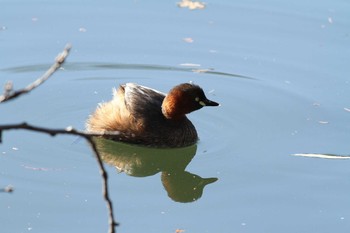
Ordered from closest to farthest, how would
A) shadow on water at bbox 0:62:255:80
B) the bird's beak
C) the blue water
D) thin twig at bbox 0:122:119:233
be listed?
thin twig at bbox 0:122:119:233 < the blue water < the bird's beak < shadow on water at bbox 0:62:255:80

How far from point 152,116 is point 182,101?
29cm

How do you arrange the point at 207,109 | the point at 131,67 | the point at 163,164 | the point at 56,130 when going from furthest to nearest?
1. the point at 131,67
2. the point at 207,109
3. the point at 163,164
4. the point at 56,130

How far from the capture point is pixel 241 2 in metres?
9.34

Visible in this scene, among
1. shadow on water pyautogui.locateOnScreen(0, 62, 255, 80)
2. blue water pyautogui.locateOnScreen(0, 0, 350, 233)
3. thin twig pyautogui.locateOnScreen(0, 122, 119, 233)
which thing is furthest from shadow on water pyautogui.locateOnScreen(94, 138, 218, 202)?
thin twig pyautogui.locateOnScreen(0, 122, 119, 233)

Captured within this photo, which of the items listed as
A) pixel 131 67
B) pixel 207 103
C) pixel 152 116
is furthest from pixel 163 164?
pixel 131 67

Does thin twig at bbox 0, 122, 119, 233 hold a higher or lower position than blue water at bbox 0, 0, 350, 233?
higher

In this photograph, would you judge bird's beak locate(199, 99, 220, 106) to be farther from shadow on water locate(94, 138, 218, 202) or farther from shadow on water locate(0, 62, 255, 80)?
shadow on water locate(0, 62, 255, 80)

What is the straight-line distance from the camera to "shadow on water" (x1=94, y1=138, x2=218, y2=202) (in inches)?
228

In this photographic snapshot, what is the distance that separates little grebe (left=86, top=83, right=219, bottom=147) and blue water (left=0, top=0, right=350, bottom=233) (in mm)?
190

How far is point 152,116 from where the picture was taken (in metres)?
6.59

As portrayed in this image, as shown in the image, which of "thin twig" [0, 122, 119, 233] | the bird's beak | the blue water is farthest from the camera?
the bird's beak

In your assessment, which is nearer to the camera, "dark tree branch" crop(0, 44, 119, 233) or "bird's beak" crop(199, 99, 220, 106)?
"dark tree branch" crop(0, 44, 119, 233)

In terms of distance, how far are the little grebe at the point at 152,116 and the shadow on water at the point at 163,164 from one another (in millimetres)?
74

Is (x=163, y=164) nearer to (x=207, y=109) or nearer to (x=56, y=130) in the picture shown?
(x=207, y=109)
